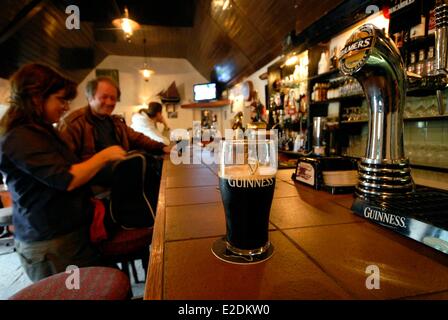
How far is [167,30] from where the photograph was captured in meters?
6.24

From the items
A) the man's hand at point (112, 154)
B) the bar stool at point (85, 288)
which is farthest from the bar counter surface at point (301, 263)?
the man's hand at point (112, 154)

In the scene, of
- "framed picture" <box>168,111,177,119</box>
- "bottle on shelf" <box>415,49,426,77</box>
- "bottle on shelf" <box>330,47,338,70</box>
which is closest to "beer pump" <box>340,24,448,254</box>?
"bottle on shelf" <box>415,49,426,77</box>

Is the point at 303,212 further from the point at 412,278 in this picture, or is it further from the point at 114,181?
the point at 114,181

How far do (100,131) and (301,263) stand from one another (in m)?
1.81

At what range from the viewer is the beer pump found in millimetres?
640

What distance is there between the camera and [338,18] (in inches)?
102

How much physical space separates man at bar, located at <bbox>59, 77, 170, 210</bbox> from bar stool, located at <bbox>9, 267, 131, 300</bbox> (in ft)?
2.12

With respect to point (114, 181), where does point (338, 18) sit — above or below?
above

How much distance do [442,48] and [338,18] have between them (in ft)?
7.36

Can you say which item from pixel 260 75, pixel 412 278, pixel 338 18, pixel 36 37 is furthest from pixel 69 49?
pixel 412 278

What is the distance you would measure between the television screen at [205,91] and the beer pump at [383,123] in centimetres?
748

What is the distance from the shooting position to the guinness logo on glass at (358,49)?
646mm

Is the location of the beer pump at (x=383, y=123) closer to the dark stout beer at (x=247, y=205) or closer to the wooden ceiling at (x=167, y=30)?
the dark stout beer at (x=247, y=205)

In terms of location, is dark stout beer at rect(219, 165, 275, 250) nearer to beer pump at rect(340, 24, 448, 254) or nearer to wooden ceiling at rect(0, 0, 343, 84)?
beer pump at rect(340, 24, 448, 254)
